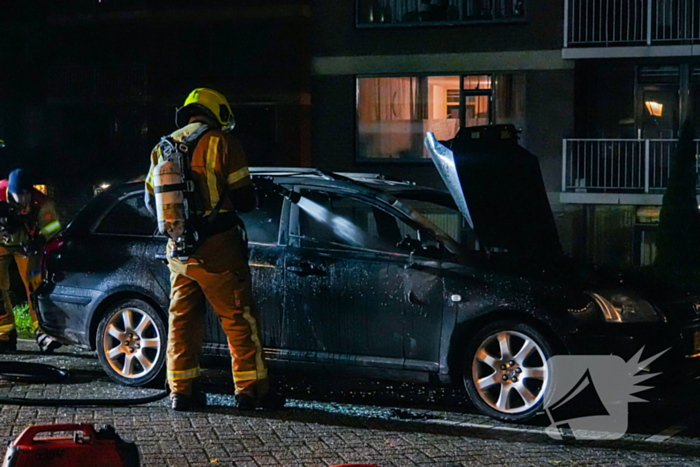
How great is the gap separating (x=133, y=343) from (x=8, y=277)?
7.51ft

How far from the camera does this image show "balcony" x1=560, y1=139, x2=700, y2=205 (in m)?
18.1

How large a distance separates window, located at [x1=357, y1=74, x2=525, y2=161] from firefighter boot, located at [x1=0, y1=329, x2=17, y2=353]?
456 inches

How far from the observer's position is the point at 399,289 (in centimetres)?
644

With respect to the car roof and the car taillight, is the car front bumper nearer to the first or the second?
the car roof

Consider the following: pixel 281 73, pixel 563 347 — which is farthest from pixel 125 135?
pixel 563 347

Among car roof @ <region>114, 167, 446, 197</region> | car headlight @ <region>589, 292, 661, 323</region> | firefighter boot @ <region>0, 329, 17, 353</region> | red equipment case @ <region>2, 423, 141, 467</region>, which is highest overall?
car roof @ <region>114, 167, 446, 197</region>

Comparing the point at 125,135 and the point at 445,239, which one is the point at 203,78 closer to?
the point at 125,135

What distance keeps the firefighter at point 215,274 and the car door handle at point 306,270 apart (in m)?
0.46

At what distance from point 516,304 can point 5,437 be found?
3.12 metres

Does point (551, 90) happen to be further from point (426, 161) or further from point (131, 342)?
point (131, 342)

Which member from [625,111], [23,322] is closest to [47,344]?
[23,322]

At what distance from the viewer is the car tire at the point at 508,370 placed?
20.1 feet

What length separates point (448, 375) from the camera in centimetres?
634

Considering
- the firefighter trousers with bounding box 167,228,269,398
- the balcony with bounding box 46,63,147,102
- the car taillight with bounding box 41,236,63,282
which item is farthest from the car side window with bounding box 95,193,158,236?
the balcony with bounding box 46,63,147,102
